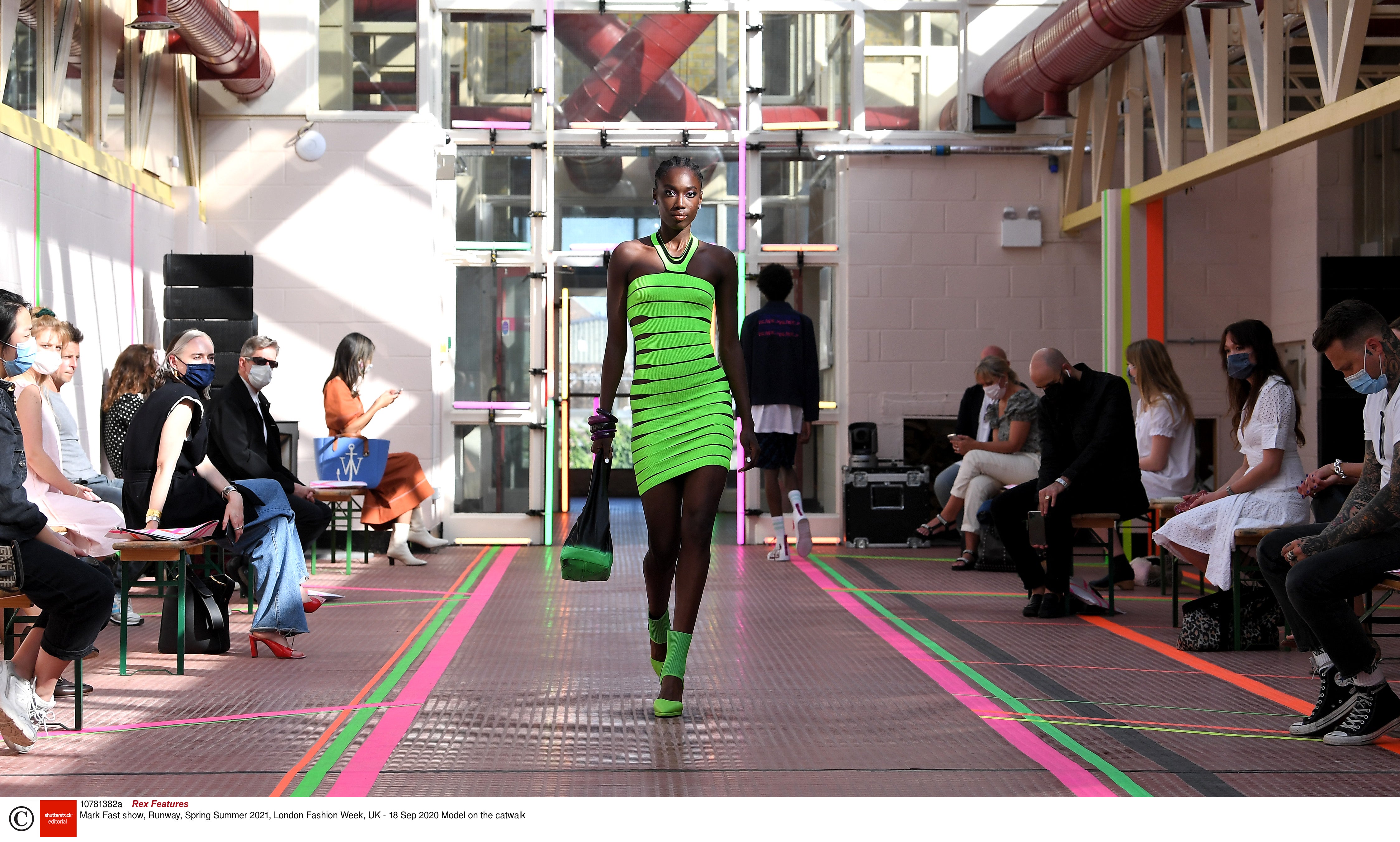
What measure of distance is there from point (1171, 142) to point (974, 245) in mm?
2081

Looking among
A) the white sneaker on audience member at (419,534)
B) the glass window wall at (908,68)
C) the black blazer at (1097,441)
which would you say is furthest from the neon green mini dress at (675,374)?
the glass window wall at (908,68)

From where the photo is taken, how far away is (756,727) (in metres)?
3.89

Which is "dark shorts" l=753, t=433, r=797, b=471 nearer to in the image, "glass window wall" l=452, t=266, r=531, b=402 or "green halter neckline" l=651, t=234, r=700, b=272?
"glass window wall" l=452, t=266, r=531, b=402

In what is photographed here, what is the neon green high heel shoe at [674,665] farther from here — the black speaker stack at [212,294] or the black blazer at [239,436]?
the black speaker stack at [212,294]

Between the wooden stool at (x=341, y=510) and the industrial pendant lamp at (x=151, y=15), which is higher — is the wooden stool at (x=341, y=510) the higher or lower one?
the lower one

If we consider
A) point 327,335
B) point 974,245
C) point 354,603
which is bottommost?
point 354,603

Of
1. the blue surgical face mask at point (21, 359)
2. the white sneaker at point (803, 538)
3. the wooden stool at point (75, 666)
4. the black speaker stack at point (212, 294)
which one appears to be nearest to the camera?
the blue surgical face mask at point (21, 359)

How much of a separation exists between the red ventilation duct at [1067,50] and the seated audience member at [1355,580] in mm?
3394

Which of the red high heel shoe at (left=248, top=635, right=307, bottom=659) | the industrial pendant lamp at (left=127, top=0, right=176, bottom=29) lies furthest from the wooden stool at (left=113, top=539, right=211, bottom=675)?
the industrial pendant lamp at (left=127, top=0, right=176, bottom=29)

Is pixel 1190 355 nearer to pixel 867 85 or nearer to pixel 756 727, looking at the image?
pixel 867 85

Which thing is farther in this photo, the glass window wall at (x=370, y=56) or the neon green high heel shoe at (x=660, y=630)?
the glass window wall at (x=370, y=56)

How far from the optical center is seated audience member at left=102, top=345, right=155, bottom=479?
6.30 meters

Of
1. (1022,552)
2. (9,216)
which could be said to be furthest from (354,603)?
(1022,552)

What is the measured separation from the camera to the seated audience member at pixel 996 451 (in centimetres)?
801
